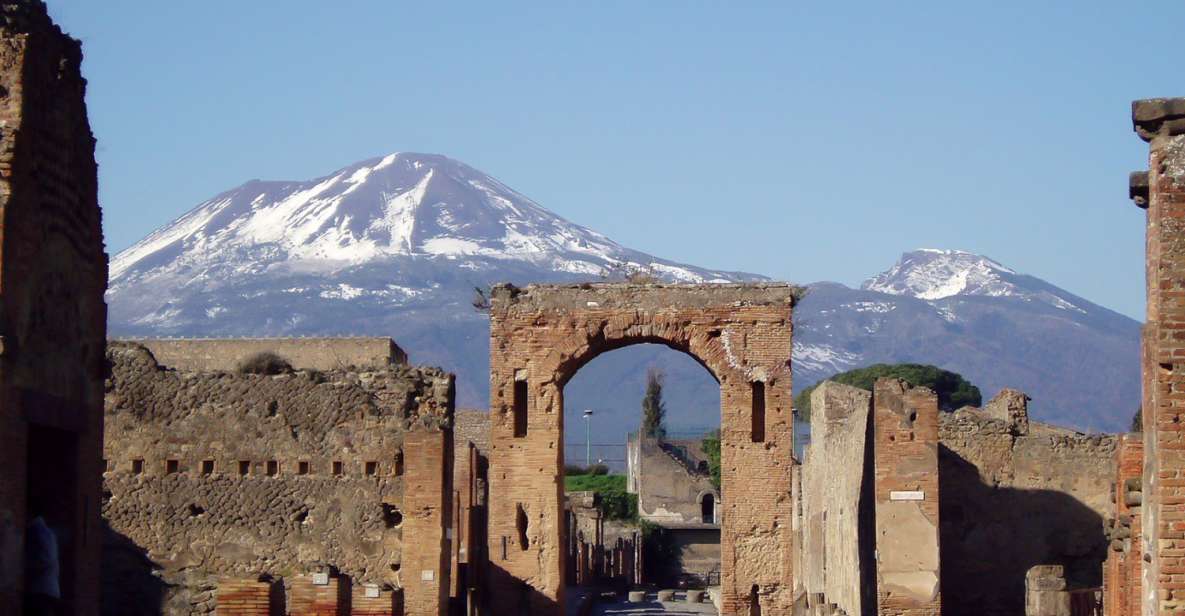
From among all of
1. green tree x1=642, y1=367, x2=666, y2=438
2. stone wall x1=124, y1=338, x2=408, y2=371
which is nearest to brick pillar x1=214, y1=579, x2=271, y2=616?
stone wall x1=124, y1=338, x2=408, y2=371

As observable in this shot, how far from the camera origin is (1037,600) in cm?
2031

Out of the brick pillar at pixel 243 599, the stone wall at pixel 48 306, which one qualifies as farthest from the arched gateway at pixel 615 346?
the stone wall at pixel 48 306

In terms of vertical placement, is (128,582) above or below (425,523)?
below

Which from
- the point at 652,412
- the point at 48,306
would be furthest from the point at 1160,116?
the point at 652,412

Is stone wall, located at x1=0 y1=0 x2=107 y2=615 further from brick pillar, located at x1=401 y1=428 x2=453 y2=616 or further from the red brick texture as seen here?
brick pillar, located at x1=401 y1=428 x2=453 y2=616

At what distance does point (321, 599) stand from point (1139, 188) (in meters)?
7.36

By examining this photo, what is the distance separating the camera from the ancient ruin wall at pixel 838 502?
26.1 metres

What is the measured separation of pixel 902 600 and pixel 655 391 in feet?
221

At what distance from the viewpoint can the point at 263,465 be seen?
2327 cm

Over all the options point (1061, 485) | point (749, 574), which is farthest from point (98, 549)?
point (1061, 485)

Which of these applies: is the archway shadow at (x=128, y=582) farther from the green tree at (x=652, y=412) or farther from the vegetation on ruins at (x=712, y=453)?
the green tree at (x=652, y=412)

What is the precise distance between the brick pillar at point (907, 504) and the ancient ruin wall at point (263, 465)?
5.00 metres

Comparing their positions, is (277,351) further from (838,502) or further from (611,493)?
(611,493)

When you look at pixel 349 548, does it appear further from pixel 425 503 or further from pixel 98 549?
pixel 98 549
